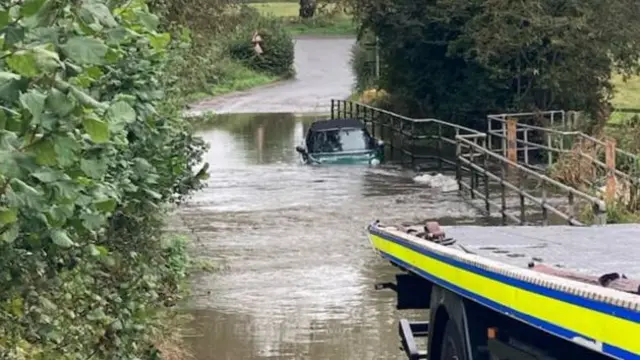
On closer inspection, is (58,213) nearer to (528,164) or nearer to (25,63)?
(25,63)

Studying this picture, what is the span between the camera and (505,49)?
2961cm

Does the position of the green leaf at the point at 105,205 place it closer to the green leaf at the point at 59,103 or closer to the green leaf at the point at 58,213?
the green leaf at the point at 58,213

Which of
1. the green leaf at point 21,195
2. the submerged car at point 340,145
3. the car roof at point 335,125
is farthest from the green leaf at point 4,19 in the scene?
the car roof at point 335,125

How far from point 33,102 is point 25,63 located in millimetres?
127

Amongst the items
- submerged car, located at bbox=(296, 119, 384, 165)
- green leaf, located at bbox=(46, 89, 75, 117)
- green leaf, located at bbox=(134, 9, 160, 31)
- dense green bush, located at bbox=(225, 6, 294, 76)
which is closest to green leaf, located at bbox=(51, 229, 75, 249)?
green leaf, located at bbox=(134, 9, 160, 31)

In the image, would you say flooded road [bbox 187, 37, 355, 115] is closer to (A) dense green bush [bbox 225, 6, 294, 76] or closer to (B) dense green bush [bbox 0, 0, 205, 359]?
(A) dense green bush [bbox 225, 6, 294, 76]

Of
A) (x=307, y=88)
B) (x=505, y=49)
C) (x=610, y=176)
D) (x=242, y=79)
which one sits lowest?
(x=242, y=79)

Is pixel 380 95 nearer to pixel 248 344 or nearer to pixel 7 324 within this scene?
pixel 248 344

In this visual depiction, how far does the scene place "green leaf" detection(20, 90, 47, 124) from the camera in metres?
2.96

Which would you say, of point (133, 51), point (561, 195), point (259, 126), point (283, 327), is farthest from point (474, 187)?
point (259, 126)

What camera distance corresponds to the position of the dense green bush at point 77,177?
10.1 ft

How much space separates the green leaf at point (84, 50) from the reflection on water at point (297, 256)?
7.77 meters

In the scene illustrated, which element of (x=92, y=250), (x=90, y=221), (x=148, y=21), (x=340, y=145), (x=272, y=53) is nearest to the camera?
(x=148, y=21)

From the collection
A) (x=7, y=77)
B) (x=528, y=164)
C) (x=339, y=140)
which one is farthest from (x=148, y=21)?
(x=339, y=140)
